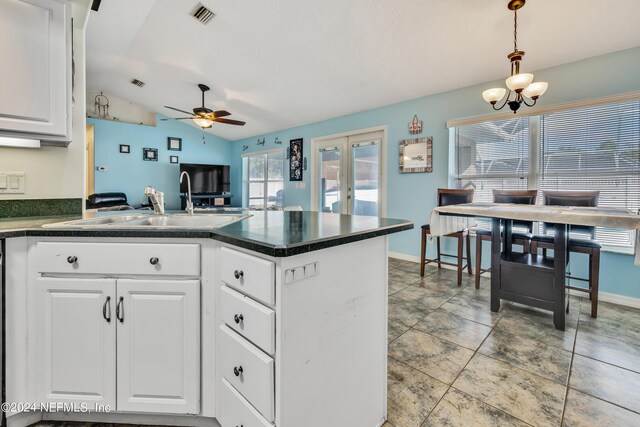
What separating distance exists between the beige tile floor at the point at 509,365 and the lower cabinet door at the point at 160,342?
92cm

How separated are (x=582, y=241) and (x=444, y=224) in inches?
42.5

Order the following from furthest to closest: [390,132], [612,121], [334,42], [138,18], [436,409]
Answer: [390,132]
[138,18]
[334,42]
[612,121]
[436,409]

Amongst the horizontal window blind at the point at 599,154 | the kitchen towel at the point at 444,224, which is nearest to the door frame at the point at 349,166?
the kitchen towel at the point at 444,224

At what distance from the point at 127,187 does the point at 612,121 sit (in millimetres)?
8017

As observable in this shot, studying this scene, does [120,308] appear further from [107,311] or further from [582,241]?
[582,241]

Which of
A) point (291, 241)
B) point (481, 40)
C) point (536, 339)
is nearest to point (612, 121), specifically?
point (481, 40)

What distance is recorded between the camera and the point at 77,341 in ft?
3.95

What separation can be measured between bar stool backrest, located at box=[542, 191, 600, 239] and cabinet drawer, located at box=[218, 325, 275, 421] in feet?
10.0

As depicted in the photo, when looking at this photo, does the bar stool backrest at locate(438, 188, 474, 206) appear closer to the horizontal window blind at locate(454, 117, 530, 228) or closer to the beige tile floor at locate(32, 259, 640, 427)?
the horizontal window blind at locate(454, 117, 530, 228)

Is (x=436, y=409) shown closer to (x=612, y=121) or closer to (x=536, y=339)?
(x=536, y=339)

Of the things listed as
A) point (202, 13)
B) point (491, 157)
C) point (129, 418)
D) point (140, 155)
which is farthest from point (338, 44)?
point (140, 155)

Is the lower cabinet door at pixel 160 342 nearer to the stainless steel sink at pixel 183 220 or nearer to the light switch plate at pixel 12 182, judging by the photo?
the stainless steel sink at pixel 183 220

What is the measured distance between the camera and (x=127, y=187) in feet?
21.0

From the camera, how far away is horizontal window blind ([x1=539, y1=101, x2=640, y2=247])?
9.04 feet
